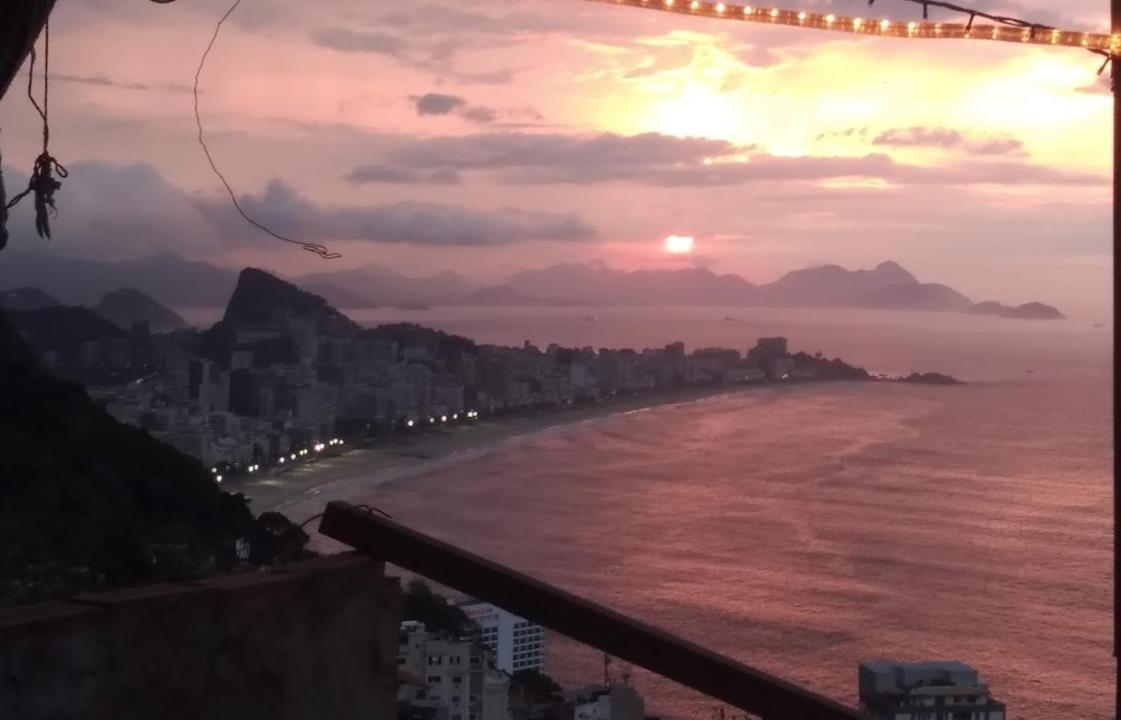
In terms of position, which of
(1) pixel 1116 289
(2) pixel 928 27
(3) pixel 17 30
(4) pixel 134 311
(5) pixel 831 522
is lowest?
(5) pixel 831 522

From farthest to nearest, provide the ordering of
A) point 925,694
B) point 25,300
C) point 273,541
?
point 25,300 < point 273,541 < point 925,694

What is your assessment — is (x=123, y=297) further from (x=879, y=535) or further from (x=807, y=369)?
(x=807, y=369)

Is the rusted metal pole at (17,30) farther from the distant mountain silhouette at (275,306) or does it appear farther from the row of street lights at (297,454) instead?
the distant mountain silhouette at (275,306)

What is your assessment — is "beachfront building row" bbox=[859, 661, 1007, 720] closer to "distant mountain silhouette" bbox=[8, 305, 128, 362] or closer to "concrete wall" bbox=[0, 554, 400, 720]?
"concrete wall" bbox=[0, 554, 400, 720]

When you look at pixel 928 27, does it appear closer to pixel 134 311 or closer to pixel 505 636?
pixel 505 636

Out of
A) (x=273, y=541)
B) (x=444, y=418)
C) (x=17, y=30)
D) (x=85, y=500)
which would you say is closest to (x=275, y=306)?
(x=444, y=418)

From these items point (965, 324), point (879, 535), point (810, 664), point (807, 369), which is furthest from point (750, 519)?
point (965, 324)

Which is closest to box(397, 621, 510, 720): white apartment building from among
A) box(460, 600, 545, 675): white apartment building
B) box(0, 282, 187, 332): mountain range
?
box(460, 600, 545, 675): white apartment building
